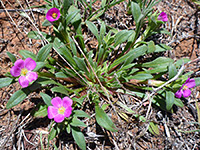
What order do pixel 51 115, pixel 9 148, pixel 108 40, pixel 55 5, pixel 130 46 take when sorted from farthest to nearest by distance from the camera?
1. pixel 130 46
2. pixel 108 40
3. pixel 9 148
4. pixel 55 5
5. pixel 51 115

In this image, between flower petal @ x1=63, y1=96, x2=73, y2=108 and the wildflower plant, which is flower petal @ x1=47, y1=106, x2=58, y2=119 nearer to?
the wildflower plant

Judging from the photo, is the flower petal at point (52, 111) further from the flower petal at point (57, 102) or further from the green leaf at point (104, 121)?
the green leaf at point (104, 121)

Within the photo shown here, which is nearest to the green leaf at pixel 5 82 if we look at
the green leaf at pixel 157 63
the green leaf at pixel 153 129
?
the green leaf at pixel 157 63

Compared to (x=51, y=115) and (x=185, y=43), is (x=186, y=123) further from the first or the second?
(x=51, y=115)

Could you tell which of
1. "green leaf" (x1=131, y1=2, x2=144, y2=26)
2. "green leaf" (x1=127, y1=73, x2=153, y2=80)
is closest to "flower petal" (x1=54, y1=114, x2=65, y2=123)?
"green leaf" (x1=127, y1=73, x2=153, y2=80)

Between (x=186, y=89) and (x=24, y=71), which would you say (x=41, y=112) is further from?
(x=186, y=89)

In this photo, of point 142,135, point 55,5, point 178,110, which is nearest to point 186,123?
point 178,110

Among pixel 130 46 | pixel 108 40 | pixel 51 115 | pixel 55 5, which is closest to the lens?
pixel 51 115
